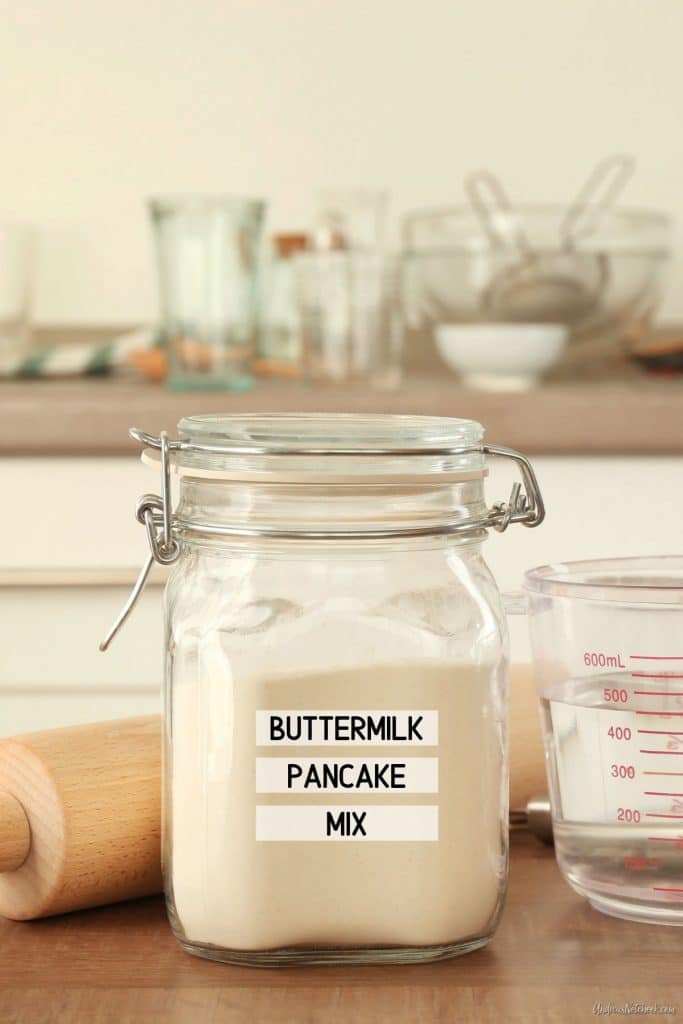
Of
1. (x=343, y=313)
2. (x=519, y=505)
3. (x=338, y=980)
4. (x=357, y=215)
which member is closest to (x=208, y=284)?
(x=343, y=313)

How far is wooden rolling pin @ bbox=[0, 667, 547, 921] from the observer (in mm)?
469

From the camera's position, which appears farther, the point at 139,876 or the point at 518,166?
the point at 518,166

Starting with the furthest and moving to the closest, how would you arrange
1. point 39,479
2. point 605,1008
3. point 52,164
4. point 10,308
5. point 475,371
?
point 52,164 → point 10,308 → point 475,371 → point 39,479 → point 605,1008

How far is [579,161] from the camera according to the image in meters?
1.93

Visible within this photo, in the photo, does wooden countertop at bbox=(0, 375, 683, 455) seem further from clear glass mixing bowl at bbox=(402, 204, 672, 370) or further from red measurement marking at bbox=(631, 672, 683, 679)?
red measurement marking at bbox=(631, 672, 683, 679)

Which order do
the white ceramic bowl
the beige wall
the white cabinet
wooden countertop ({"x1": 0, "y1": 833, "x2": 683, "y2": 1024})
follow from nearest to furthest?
1. wooden countertop ({"x1": 0, "y1": 833, "x2": 683, "y2": 1024})
2. the white cabinet
3. the white ceramic bowl
4. the beige wall

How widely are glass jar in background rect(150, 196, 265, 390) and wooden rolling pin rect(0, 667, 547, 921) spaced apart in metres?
1.14

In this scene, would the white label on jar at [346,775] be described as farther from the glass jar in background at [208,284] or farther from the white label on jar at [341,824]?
the glass jar in background at [208,284]

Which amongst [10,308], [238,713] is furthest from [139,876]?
[10,308]

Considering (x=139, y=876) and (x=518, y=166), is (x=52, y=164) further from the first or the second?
(x=139, y=876)

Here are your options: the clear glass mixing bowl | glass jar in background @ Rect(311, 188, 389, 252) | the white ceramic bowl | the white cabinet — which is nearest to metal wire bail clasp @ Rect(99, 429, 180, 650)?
the white cabinet

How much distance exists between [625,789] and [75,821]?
0.18 metres

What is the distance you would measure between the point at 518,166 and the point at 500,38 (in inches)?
6.9

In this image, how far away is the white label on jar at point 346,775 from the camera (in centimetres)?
42
